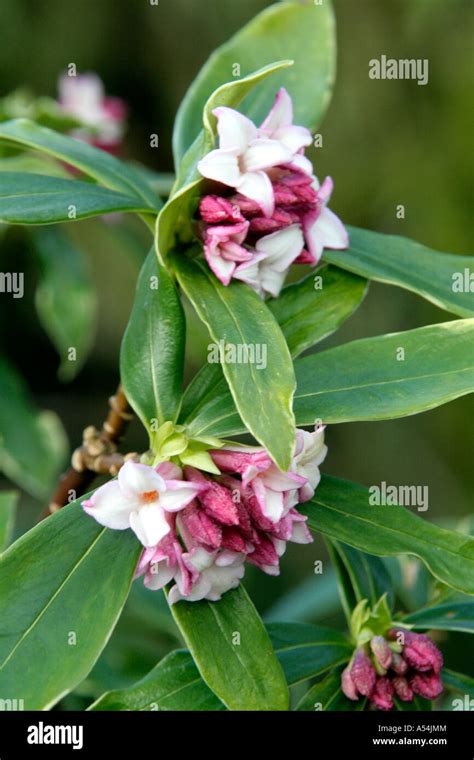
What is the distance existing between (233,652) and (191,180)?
1.48 feet

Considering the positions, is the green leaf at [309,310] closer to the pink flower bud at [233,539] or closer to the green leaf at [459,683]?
the pink flower bud at [233,539]

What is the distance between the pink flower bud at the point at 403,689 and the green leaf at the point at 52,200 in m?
0.57

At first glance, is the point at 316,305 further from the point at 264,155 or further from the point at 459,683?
the point at 459,683

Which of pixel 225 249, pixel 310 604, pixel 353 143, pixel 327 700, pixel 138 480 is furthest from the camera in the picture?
pixel 353 143

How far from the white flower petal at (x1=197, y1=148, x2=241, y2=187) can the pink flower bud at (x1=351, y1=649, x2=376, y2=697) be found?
0.52 meters

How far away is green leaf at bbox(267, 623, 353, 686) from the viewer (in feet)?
3.57

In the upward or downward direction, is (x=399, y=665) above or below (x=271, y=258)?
below

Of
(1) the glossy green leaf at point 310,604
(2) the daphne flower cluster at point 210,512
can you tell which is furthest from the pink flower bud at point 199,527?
(1) the glossy green leaf at point 310,604

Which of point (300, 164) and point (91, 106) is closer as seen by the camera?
point (300, 164)

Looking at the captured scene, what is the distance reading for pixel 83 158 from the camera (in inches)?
44.0

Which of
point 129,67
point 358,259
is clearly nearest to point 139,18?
point 129,67

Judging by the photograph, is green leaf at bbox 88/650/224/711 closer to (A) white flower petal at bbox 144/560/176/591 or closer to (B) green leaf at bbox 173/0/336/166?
(A) white flower petal at bbox 144/560/176/591

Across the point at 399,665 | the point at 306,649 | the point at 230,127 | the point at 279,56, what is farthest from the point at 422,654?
the point at 279,56
